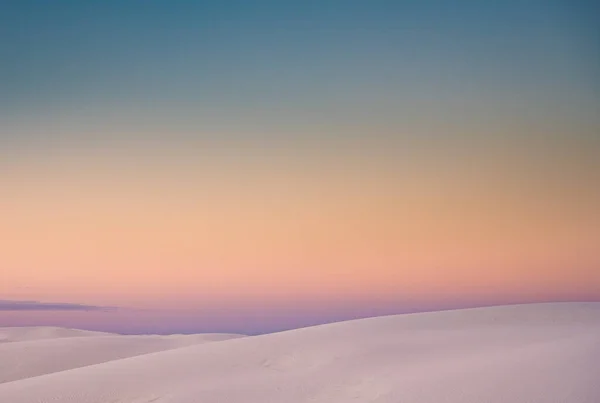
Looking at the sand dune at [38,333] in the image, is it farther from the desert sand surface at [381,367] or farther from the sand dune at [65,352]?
the desert sand surface at [381,367]

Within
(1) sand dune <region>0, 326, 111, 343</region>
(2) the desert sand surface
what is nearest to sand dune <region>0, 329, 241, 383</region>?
(2) the desert sand surface

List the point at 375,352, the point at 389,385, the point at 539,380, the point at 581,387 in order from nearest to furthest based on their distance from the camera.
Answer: the point at 581,387, the point at 539,380, the point at 389,385, the point at 375,352

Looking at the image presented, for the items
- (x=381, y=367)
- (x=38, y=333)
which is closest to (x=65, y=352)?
(x=381, y=367)

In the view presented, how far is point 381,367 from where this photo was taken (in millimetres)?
13781

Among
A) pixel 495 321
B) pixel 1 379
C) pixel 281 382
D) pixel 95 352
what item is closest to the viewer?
pixel 281 382

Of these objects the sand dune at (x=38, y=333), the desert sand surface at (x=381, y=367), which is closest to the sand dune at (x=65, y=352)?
the desert sand surface at (x=381, y=367)

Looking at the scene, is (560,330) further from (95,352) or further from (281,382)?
(95,352)

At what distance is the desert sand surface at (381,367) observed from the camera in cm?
1107

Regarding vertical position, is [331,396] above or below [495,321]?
below

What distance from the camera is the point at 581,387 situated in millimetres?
10078

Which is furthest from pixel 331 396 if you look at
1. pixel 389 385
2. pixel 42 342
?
pixel 42 342

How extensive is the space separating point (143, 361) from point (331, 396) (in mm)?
6896

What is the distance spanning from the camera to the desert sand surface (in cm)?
1107

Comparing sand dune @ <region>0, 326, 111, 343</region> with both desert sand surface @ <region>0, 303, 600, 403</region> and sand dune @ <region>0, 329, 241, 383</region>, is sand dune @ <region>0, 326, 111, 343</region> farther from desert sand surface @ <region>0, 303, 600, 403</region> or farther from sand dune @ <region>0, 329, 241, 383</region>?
desert sand surface @ <region>0, 303, 600, 403</region>
